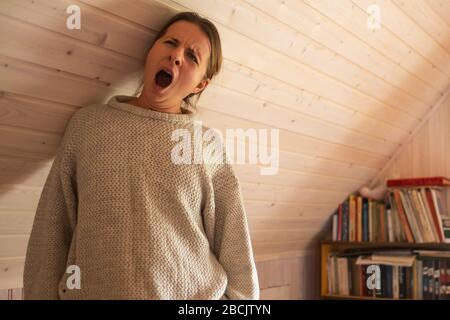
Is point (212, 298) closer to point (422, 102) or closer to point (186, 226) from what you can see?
point (186, 226)

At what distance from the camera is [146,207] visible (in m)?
1.25

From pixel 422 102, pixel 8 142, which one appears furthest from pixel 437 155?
pixel 8 142

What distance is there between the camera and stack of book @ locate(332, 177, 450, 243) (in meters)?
2.71

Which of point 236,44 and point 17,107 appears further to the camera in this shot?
point 236,44

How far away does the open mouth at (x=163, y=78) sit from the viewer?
4.41ft

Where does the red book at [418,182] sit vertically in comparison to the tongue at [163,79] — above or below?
below

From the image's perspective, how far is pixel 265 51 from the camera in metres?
1.70

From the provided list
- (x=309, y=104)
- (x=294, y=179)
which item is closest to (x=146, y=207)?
(x=309, y=104)

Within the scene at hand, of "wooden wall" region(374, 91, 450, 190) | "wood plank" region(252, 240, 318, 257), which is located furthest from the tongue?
"wooden wall" region(374, 91, 450, 190)

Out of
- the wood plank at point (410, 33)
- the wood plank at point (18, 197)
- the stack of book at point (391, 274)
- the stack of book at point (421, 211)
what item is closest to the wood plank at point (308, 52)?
the wood plank at point (410, 33)

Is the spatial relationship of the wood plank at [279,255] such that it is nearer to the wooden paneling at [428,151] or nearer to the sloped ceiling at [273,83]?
the sloped ceiling at [273,83]

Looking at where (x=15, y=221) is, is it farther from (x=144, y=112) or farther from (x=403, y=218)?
(x=403, y=218)

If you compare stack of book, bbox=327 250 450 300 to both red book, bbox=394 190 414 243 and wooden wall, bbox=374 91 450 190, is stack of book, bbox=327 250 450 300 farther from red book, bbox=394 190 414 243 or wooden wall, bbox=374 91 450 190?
wooden wall, bbox=374 91 450 190
